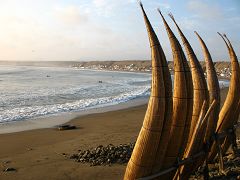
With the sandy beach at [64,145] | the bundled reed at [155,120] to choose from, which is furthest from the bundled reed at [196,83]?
the sandy beach at [64,145]

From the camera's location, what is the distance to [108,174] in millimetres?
11164

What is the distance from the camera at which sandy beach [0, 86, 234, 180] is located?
1153 centimetres

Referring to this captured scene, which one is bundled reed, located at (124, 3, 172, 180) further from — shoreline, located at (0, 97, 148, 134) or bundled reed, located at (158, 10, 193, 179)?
shoreline, located at (0, 97, 148, 134)

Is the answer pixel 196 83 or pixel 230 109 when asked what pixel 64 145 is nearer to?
pixel 230 109

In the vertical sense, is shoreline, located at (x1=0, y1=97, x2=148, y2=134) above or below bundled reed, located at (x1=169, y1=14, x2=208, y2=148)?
below

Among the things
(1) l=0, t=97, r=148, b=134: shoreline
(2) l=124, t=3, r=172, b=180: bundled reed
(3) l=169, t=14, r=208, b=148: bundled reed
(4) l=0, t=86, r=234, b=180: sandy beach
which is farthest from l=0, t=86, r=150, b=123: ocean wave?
(2) l=124, t=3, r=172, b=180: bundled reed

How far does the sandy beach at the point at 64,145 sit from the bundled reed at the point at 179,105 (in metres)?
3.46

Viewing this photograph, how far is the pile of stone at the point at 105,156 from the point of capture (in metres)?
12.3

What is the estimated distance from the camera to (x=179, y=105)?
27.1ft

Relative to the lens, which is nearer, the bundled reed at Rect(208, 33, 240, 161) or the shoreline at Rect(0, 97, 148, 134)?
the bundled reed at Rect(208, 33, 240, 161)

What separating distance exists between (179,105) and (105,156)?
17.3ft

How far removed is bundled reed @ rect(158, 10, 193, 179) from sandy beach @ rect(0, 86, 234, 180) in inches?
136

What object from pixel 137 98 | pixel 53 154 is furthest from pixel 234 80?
pixel 137 98

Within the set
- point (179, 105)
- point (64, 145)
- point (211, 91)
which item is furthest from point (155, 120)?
point (64, 145)
